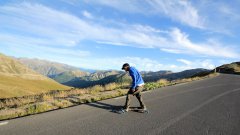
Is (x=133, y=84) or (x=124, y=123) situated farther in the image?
(x=133, y=84)

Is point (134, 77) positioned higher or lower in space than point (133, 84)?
higher

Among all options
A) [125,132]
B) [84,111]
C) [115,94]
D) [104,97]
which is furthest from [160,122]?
[115,94]

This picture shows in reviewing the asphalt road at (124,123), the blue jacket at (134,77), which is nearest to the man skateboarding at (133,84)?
the blue jacket at (134,77)

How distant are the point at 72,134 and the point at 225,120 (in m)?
5.21

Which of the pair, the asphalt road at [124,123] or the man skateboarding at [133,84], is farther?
the man skateboarding at [133,84]

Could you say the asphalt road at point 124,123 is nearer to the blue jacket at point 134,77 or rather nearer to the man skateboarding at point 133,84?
the man skateboarding at point 133,84

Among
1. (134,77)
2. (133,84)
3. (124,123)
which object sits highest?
(134,77)

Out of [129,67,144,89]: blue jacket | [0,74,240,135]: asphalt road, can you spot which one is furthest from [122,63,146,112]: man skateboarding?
[0,74,240,135]: asphalt road

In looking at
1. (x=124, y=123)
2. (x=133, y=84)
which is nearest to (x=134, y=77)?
(x=133, y=84)

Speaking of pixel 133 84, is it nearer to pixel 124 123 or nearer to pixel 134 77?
pixel 134 77

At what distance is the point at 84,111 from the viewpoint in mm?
9961

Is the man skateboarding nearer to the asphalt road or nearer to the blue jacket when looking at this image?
the blue jacket

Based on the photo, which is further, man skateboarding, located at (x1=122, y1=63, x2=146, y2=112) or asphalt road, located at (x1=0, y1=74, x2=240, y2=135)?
man skateboarding, located at (x1=122, y1=63, x2=146, y2=112)

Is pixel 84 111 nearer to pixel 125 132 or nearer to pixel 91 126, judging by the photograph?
pixel 91 126
